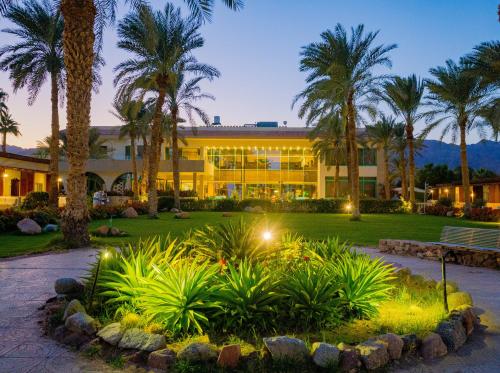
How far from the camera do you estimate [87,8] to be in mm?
12195

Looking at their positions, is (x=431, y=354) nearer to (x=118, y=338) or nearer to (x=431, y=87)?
(x=118, y=338)

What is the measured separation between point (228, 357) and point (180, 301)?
2.91 ft

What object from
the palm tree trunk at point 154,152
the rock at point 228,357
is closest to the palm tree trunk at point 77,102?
the rock at point 228,357

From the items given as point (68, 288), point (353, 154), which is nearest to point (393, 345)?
point (68, 288)

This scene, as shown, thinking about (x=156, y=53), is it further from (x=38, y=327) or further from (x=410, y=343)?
(x=410, y=343)

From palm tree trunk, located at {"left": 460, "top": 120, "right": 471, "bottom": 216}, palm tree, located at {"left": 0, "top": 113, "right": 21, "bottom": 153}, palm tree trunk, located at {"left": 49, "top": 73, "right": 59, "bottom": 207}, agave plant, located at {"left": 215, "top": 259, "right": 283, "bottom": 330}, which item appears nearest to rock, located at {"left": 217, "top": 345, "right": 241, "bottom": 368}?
agave plant, located at {"left": 215, "top": 259, "right": 283, "bottom": 330}

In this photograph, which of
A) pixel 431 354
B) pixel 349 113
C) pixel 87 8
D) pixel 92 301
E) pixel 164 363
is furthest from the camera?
pixel 349 113

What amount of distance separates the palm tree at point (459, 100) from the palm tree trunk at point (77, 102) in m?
23.6

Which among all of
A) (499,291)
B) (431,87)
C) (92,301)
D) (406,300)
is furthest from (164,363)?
(431,87)

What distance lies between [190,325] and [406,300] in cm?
289

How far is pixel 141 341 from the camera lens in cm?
427

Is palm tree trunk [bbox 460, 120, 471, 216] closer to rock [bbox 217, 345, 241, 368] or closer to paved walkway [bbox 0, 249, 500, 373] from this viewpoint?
paved walkway [bbox 0, 249, 500, 373]

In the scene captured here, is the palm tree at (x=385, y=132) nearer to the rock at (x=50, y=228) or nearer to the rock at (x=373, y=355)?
the rock at (x=50, y=228)

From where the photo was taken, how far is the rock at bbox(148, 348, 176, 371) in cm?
399
